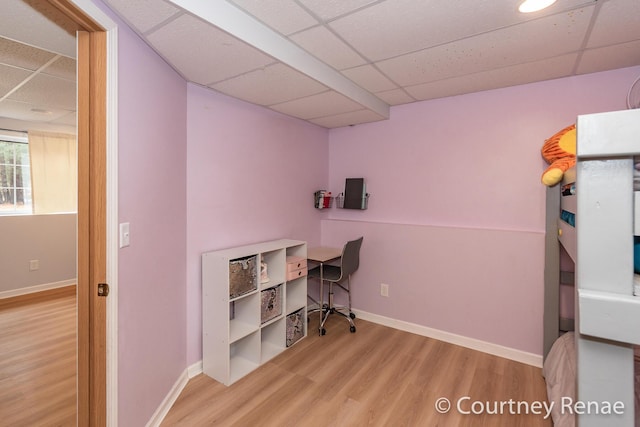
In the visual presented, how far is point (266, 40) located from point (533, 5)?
1356 millimetres

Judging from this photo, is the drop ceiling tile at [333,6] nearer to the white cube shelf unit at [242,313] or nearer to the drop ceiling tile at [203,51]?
the drop ceiling tile at [203,51]

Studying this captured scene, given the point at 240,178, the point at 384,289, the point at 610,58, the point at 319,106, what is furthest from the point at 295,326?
the point at 610,58

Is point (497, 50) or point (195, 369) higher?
point (497, 50)

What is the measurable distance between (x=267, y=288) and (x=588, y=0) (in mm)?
2587

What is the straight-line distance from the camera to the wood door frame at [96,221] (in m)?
1.32

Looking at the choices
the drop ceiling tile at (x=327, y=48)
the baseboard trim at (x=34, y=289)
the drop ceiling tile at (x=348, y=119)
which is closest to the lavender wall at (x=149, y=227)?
the drop ceiling tile at (x=327, y=48)

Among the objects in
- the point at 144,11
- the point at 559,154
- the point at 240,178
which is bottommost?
the point at 240,178

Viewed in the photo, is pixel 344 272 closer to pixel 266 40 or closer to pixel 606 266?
pixel 266 40

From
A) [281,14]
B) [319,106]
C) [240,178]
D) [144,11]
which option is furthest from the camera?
[319,106]

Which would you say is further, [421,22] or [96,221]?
[421,22]

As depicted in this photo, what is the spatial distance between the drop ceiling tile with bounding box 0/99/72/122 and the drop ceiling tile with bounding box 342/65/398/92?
3.33 meters

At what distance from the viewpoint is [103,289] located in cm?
136

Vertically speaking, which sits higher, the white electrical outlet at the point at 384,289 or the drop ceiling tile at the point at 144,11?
the drop ceiling tile at the point at 144,11

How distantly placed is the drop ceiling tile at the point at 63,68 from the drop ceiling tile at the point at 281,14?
156cm
